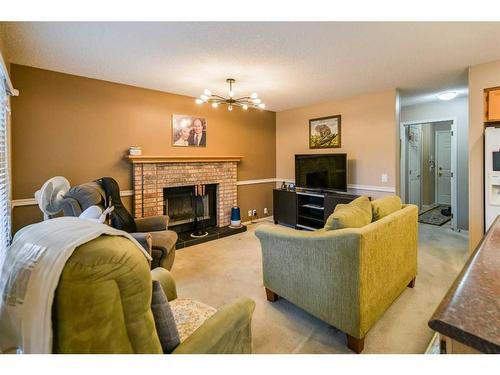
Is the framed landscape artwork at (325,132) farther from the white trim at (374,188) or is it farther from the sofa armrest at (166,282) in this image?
the sofa armrest at (166,282)

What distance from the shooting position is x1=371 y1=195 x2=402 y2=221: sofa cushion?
2.22 metres

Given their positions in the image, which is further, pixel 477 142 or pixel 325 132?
pixel 325 132

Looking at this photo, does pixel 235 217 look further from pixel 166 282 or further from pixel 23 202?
pixel 166 282

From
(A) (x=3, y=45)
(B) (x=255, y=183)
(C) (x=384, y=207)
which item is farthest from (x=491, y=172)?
(A) (x=3, y=45)

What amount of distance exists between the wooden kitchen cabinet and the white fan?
476 cm

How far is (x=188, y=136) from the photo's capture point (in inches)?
177

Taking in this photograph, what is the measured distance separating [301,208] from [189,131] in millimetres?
2466

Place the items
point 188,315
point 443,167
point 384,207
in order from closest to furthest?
1. point 188,315
2. point 384,207
3. point 443,167

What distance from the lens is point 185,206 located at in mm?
4582

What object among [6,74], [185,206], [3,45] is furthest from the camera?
[185,206]

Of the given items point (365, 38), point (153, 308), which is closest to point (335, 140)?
point (365, 38)

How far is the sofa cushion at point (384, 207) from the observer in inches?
87.4

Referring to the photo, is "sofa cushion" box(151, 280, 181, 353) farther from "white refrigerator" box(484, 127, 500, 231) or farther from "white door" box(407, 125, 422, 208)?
"white door" box(407, 125, 422, 208)

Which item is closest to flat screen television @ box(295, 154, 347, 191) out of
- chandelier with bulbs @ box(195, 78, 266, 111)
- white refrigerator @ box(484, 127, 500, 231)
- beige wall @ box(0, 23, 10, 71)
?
chandelier with bulbs @ box(195, 78, 266, 111)
